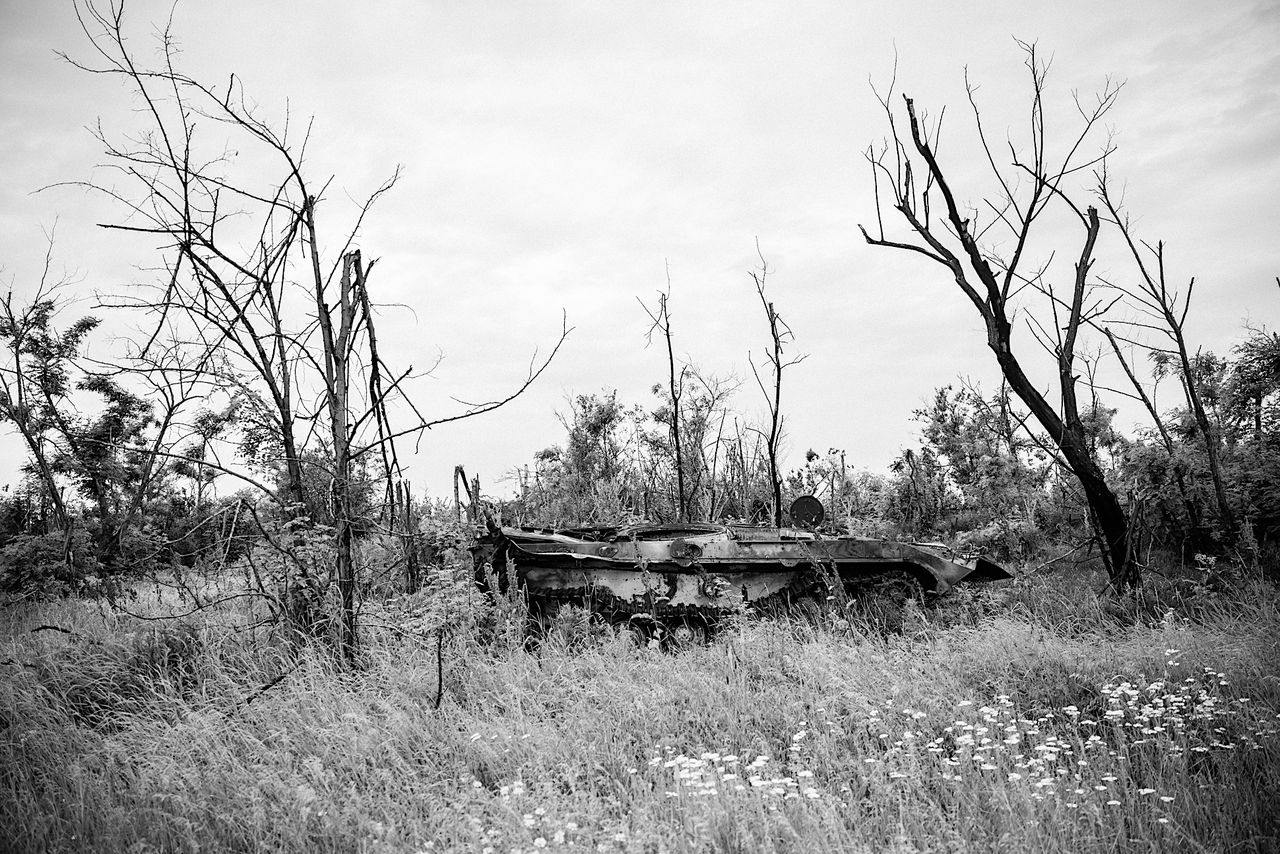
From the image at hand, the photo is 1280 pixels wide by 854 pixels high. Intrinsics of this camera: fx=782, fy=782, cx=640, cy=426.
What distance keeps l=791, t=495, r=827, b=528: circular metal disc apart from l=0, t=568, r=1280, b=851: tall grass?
7.11ft

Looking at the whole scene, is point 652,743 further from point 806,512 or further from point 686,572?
point 806,512

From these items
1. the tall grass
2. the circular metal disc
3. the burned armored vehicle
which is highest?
the circular metal disc

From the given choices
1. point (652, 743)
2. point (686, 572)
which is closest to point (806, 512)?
point (686, 572)

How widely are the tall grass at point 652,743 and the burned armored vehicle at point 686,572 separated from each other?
704 mm

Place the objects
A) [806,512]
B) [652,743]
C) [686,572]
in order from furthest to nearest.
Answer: [806,512]
[686,572]
[652,743]

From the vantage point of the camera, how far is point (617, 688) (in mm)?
5668

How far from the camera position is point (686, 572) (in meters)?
8.02

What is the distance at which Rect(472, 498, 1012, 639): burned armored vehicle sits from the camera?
787 cm

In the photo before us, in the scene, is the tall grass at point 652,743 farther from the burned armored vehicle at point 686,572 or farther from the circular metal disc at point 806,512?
the circular metal disc at point 806,512

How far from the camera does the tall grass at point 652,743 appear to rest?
12.4ft

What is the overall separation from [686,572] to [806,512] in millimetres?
2142

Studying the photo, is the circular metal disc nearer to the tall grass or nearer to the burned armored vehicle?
the burned armored vehicle

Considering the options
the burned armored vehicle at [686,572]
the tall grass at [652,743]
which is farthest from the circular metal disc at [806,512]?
the tall grass at [652,743]

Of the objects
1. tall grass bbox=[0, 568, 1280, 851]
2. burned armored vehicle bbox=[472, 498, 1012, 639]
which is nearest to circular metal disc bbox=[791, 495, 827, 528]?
burned armored vehicle bbox=[472, 498, 1012, 639]
